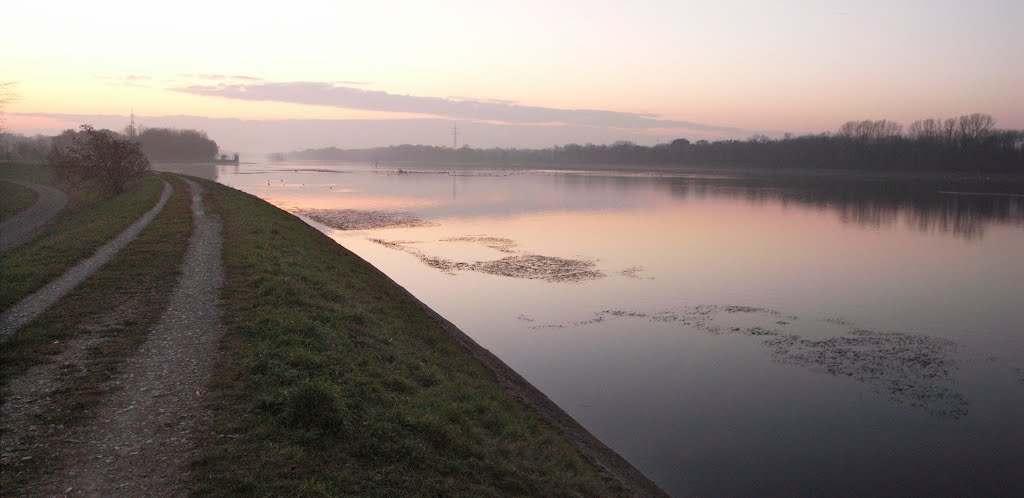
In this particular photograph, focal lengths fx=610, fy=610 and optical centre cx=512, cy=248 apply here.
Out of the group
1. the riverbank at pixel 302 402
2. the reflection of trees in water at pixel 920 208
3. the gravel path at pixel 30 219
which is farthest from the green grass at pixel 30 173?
the reflection of trees in water at pixel 920 208

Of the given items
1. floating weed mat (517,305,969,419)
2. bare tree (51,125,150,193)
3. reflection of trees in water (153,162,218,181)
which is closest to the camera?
floating weed mat (517,305,969,419)

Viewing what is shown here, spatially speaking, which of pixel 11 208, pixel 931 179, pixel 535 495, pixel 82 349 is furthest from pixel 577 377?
pixel 931 179

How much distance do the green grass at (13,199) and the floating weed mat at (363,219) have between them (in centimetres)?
1892

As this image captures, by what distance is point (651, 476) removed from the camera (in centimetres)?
1116

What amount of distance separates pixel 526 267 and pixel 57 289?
18.7m

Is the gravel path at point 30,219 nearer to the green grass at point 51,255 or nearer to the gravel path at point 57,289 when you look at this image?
the green grass at point 51,255

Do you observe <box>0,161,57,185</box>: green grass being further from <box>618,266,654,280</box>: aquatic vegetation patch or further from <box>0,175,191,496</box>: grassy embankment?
<box>618,266,654,280</box>: aquatic vegetation patch

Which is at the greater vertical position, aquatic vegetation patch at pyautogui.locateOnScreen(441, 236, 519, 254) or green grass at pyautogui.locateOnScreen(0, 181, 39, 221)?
green grass at pyautogui.locateOnScreen(0, 181, 39, 221)

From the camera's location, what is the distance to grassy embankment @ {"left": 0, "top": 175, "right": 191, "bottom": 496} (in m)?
7.15

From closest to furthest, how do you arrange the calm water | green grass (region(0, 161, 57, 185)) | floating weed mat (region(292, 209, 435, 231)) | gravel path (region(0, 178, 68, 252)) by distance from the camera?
the calm water < gravel path (region(0, 178, 68, 252)) < floating weed mat (region(292, 209, 435, 231)) < green grass (region(0, 161, 57, 185))

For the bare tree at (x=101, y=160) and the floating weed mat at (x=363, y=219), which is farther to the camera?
the floating weed mat at (x=363, y=219)

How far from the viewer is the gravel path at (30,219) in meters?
27.5

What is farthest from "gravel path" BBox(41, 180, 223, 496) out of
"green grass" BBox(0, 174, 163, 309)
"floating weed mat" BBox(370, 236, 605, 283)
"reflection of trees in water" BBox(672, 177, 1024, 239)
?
"reflection of trees in water" BBox(672, 177, 1024, 239)

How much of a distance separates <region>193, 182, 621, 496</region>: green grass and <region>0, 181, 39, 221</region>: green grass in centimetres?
3381
